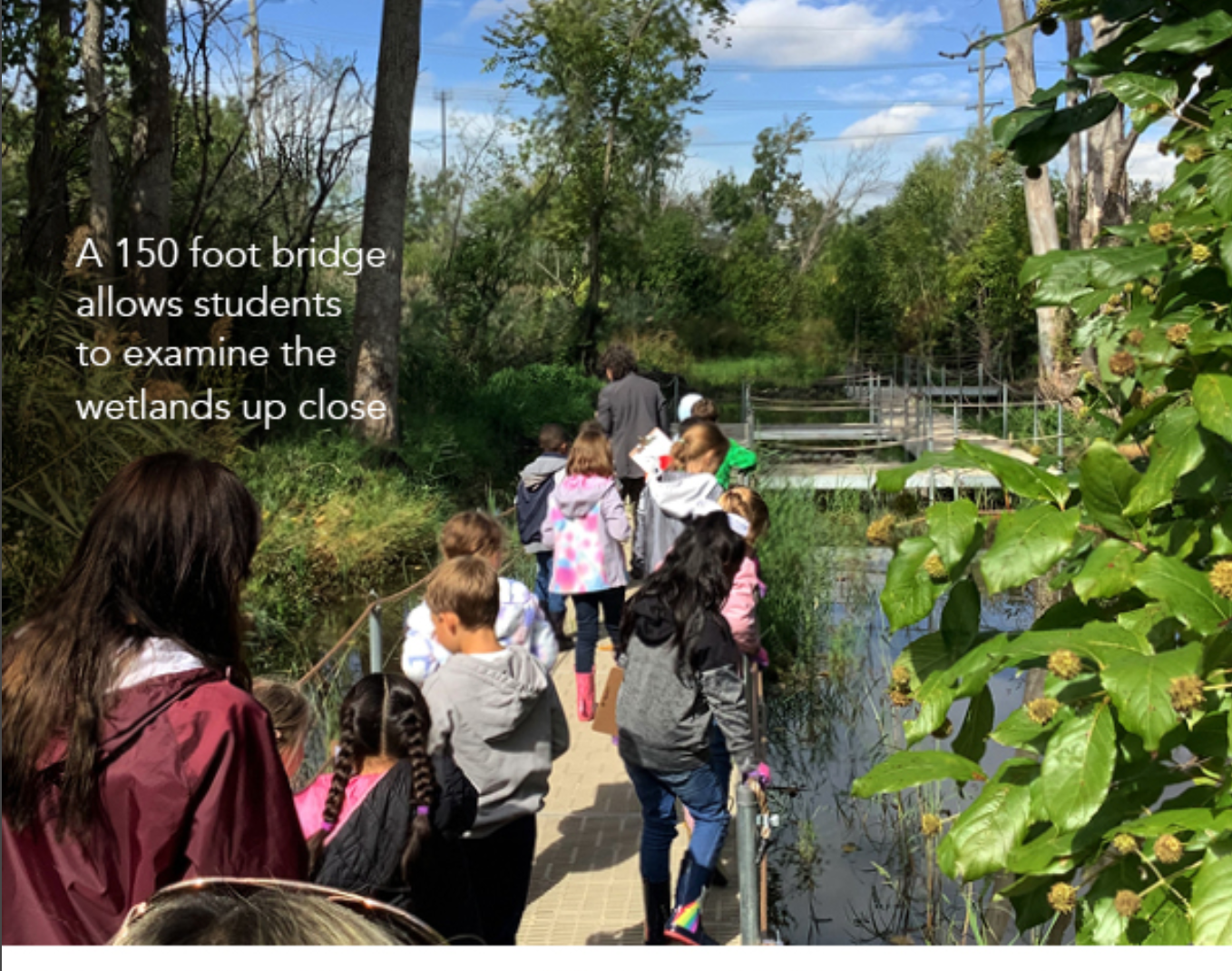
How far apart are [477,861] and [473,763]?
0.23 m

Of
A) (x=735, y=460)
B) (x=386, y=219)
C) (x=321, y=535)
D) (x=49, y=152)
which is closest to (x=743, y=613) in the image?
(x=735, y=460)

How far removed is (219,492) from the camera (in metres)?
1.74

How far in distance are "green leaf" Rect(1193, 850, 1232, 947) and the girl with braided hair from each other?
50.5 inches

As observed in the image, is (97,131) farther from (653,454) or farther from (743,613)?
(743,613)

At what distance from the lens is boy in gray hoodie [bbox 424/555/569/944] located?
310cm

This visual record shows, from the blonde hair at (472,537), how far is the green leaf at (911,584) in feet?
8.91

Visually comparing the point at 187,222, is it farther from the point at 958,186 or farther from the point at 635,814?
the point at 958,186

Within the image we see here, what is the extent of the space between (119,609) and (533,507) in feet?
16.1

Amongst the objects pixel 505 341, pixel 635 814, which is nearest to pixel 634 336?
pixel 505 341

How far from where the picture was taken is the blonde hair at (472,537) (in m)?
3.99

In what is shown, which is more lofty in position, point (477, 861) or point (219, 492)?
point (219, 492)

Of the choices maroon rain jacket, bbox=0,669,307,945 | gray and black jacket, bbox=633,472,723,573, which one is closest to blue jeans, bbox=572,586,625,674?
gray and black jacket, bbox=633,472,723,573

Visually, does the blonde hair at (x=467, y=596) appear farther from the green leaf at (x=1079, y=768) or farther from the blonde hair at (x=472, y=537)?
the green leaf at (x=1079, y=768)

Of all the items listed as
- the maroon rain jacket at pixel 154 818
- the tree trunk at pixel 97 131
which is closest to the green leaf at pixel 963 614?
the maroon rain jacket at pixel 154 818
